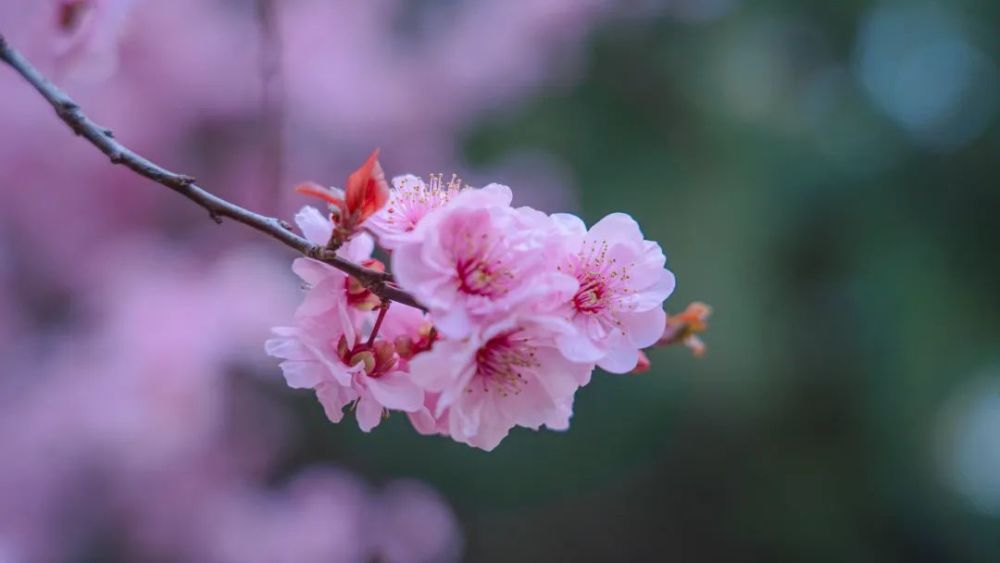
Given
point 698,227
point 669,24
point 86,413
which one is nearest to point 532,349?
point 86,413

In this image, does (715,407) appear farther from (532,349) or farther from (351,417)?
(532,349)

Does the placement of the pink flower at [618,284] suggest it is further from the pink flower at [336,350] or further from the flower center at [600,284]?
the pink flower at [336,350]

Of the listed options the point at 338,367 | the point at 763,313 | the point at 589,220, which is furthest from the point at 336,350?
the point at 763,313

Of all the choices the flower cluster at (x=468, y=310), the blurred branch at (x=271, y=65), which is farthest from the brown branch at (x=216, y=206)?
the blurred branch at (x=271, y=65)

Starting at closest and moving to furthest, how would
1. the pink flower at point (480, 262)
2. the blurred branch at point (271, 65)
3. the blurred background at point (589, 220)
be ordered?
the pink flower at point (480, 262)
the blurred branch at point (271, 65)
the blurred background at point (589, 220)

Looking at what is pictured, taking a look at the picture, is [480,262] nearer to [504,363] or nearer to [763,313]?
[504,363]

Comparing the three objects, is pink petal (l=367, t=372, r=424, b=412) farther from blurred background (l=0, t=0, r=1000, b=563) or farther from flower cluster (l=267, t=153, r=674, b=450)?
blurred background (l=0, t=0, r=1000, b=563)

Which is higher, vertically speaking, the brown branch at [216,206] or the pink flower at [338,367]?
the brown branch at [216,206]

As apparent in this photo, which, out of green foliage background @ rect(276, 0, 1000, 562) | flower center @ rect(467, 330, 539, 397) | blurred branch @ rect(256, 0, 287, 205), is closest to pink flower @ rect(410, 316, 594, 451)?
flower center @ rect(467, 330, 539, 397)
